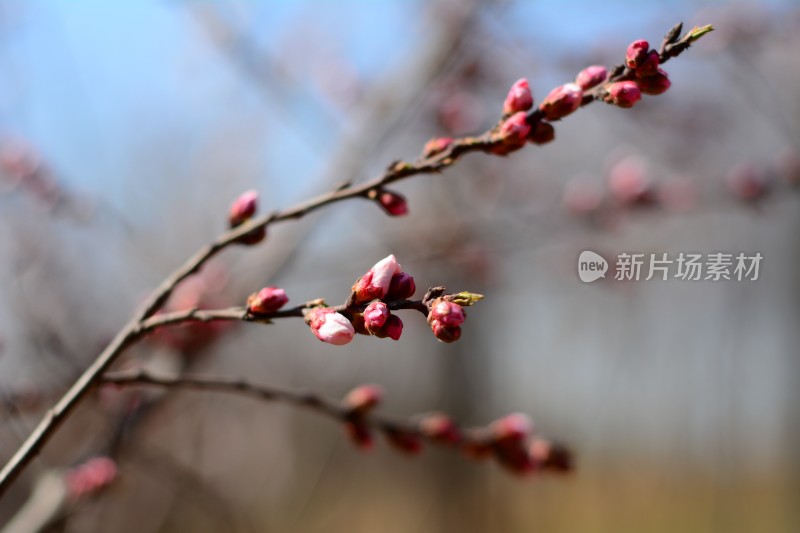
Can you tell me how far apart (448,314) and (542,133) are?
0.36 metres

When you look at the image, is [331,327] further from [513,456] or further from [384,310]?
[513,456]

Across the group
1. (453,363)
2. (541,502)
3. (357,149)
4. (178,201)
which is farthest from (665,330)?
(178,201)

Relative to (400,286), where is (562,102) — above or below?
above

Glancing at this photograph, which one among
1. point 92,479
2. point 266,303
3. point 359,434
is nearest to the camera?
point 266,303

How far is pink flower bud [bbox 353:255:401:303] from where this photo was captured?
0.68 metres

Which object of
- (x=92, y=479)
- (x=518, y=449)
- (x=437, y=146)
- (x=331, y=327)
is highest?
(x=437, y=146)

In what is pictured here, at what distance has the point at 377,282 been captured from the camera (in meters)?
0.68

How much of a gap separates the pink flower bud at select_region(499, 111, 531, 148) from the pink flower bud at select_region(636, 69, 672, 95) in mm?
144

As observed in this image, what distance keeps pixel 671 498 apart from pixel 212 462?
3290mm

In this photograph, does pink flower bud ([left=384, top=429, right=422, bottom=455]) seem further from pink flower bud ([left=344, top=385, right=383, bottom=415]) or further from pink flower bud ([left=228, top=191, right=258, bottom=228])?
pink flower bud ([left=228, top=191, right=258, bottom=228])

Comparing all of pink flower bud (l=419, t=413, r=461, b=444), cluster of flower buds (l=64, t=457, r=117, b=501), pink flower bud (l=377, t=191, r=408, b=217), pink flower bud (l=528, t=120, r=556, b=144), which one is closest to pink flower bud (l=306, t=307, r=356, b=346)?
A: pink flower bud (l=377, t=191, r=408, b=217)

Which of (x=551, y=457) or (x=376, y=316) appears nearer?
(x=376, y=316)

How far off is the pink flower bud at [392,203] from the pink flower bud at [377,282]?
257 mm

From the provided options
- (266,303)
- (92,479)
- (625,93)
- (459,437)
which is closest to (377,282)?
(266,303)
